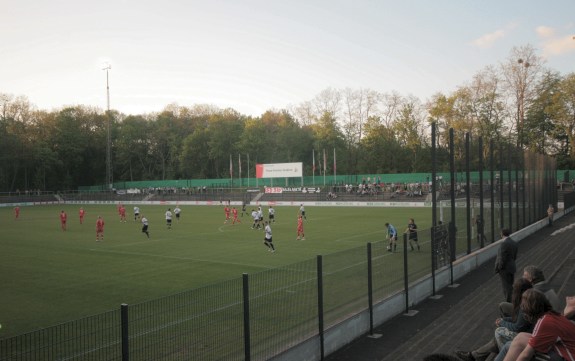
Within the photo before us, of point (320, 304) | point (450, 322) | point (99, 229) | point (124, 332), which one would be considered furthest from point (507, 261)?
point (99, 229)

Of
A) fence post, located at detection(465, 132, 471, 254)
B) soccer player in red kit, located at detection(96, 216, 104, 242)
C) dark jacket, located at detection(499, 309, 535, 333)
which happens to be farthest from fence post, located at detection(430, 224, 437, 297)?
soccer player in red kit, located at detection(96, 216, 104, 242)

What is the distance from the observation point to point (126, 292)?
14562 mm

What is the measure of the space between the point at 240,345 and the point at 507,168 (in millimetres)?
18454

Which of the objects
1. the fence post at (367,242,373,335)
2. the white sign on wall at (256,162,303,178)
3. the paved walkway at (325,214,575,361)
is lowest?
the paved walkway at (325,214,575,361)

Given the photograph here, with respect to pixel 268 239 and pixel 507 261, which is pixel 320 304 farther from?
pixel 268 239

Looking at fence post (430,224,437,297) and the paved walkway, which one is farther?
fence post (430,224,437,297)

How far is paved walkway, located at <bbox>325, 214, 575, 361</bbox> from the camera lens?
852 cm

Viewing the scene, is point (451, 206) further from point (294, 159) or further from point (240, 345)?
point (294, 159)

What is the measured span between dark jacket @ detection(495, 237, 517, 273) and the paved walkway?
1.08 metres

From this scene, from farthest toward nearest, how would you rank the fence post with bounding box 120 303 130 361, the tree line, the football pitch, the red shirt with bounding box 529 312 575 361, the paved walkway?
the tree line, the football pitch, the paved walkway, the fence post with bounding box 120 303 130 361, the red shirt with bounding box 529 312 575 361

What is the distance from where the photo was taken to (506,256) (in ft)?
33.9

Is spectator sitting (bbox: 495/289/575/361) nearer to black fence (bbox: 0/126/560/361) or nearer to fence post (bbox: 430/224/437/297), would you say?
black fence (bbox: 0/126/560/361)

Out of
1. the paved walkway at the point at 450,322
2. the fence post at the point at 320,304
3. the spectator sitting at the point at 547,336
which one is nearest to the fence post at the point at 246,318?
the fence post at the point at 320,304

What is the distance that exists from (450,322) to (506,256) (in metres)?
1.94
